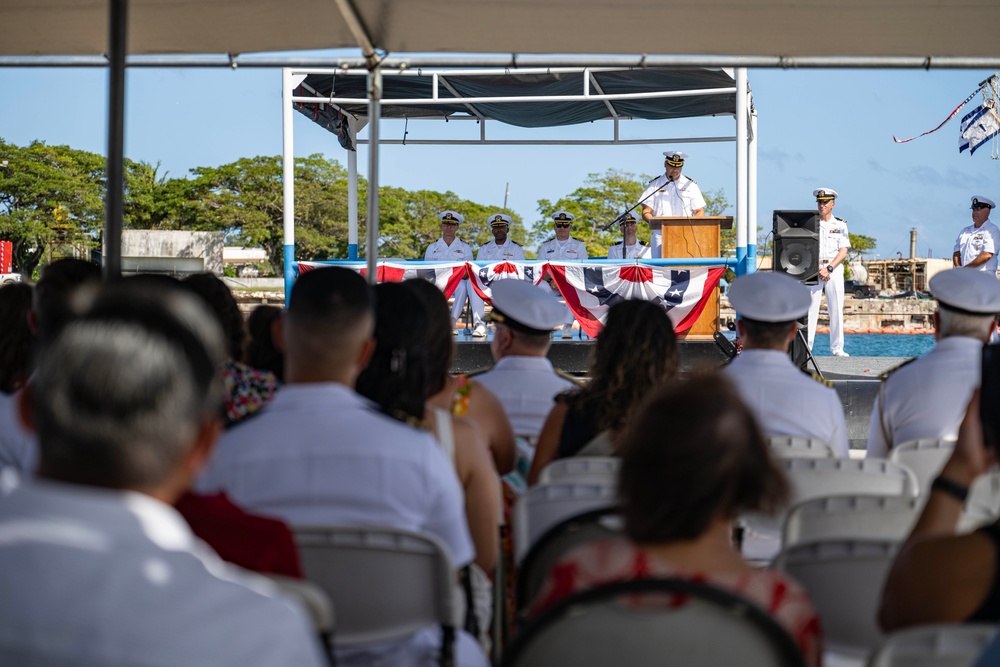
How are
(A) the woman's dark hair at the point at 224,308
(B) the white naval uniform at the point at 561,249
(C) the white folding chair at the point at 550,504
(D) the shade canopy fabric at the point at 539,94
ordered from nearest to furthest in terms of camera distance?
(C) the white folding chair at the point at 550,504, (A) the woman's dark hair at the point at 224,308, (D) the shade canopy fabric at the point at 539,94, (B) the white naval uniform at the point at 561,249

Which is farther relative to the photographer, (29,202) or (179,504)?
(29,202)

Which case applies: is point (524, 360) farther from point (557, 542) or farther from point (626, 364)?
point (557, 542)

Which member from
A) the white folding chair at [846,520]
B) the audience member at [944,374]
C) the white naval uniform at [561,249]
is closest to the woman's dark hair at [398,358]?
the white folding chair at [846,520]

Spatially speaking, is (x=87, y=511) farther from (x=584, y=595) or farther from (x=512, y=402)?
(x=512, y=402)

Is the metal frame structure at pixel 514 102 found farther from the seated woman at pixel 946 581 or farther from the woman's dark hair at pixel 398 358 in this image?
the seated woman at pixel 946 581

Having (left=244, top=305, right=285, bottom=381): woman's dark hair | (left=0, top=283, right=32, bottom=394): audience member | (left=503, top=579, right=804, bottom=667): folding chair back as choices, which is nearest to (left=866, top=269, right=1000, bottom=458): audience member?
(left=244, top=305, right=285, bottom=381): woman's dark hair

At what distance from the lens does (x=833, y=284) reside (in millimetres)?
10859

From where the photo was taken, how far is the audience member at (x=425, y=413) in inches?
95.3

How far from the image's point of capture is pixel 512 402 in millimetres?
3578

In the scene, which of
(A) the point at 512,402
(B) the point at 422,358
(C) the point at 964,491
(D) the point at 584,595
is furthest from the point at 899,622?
(A) the point at 512,402

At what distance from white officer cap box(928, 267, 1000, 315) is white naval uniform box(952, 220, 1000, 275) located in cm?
798

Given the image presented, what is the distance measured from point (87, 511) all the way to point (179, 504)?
0.54 metres

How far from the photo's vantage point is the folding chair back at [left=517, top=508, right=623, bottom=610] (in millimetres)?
1848

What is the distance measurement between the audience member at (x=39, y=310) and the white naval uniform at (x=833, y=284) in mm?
8301
